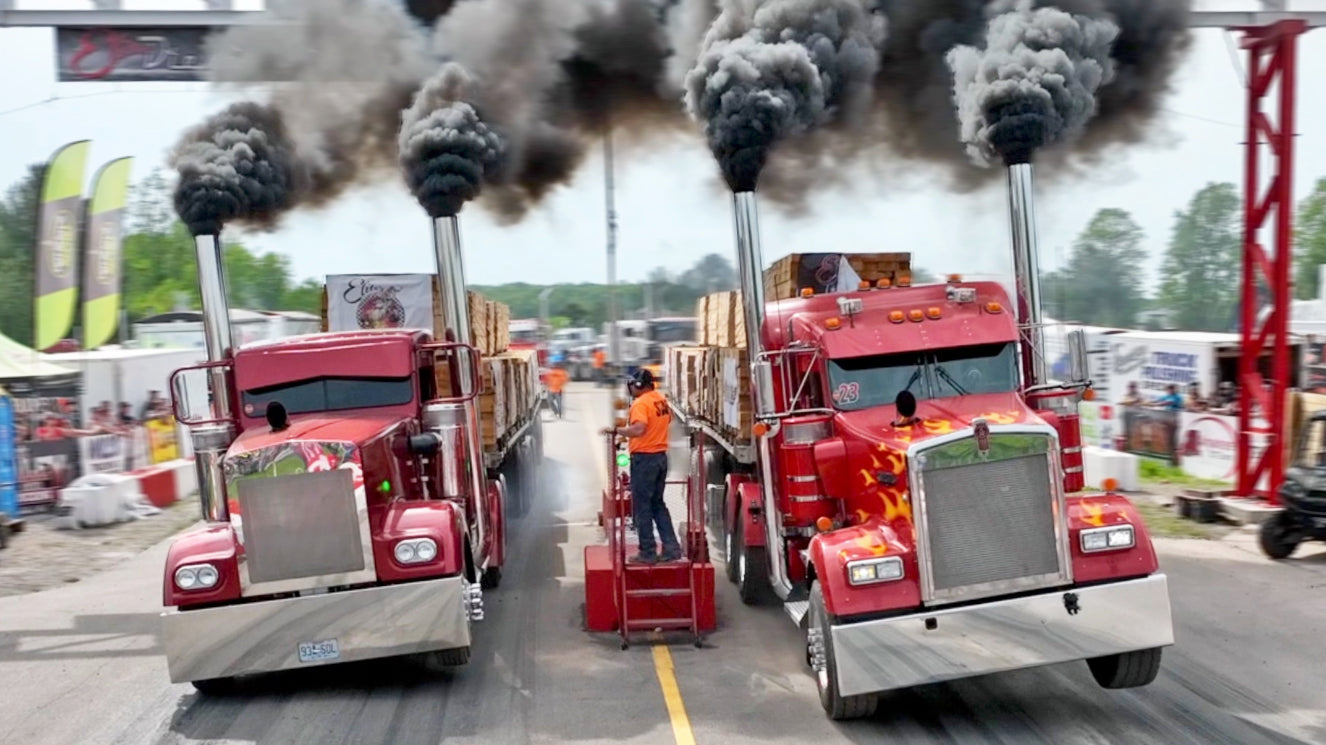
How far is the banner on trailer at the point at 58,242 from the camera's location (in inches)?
1018

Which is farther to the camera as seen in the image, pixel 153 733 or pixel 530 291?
pixel 530 291

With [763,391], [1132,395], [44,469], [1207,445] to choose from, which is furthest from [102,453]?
[1132,395]

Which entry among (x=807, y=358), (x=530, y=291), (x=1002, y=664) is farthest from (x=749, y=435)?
(x=530, y=291)

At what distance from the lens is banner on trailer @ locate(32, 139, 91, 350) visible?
2586 centimetres

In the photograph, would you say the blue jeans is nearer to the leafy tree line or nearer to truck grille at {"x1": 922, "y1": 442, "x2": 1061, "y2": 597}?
truck grille at {"x1": 922, "y1": 442, "x2": 1061, "y2": 597}

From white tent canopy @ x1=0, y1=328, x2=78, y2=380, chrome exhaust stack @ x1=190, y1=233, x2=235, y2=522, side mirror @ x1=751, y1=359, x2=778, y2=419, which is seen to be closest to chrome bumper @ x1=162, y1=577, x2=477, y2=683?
chrome exhaust stack @ x1=190, y1=233, x2=235, y2=522

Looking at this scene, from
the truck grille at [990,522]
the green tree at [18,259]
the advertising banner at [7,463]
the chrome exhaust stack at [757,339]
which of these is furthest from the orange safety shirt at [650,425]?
the green tree at [18,259]

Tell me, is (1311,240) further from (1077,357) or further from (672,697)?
(672,697)

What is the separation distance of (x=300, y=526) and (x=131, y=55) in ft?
29.8

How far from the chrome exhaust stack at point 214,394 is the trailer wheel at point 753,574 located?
4693mm

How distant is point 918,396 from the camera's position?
9672 mm

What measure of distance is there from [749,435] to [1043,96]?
4.22 metres

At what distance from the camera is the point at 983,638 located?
315 inches

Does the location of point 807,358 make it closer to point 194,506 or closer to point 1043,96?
point 1043,96
